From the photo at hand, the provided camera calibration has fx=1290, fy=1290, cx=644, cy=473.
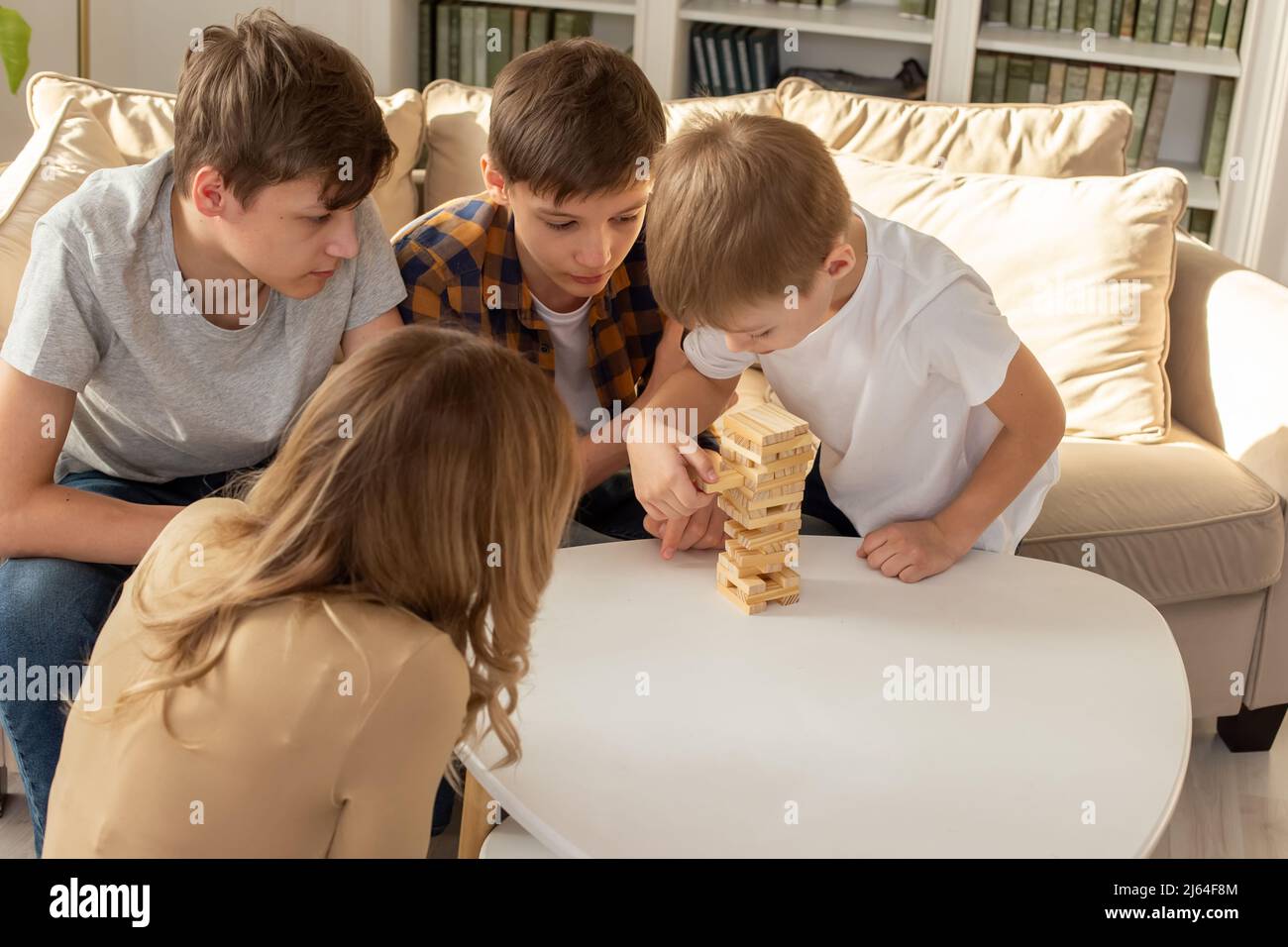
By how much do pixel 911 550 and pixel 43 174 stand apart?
1.33 m

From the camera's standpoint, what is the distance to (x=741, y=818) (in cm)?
99

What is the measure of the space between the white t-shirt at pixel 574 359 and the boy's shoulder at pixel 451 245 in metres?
0.10

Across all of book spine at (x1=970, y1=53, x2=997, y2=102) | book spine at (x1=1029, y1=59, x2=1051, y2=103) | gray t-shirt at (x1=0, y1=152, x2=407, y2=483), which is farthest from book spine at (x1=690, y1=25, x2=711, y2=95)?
gray t-shirt at (x1=0, y1=152, x2=407, y2=483)

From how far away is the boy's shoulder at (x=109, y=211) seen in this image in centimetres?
138

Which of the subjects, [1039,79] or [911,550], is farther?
[1039,79]

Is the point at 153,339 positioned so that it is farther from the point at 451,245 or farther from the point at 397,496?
the point at 397,496

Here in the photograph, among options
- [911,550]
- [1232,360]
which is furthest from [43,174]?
[1232,360]

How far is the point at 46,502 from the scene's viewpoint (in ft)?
4.44

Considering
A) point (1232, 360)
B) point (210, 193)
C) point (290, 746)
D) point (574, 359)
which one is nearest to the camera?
point (290, 746)

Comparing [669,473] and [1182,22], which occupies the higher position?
[1182,22]

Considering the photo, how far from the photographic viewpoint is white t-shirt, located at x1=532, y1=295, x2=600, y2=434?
165 centimetres

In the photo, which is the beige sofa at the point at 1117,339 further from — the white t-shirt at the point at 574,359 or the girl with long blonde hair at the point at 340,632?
the girl with long blonde hair at the point at 340,632

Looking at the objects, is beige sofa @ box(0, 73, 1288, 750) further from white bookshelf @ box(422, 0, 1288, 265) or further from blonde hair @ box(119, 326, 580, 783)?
blonde hair @ box(119, 326, 580, 783)
